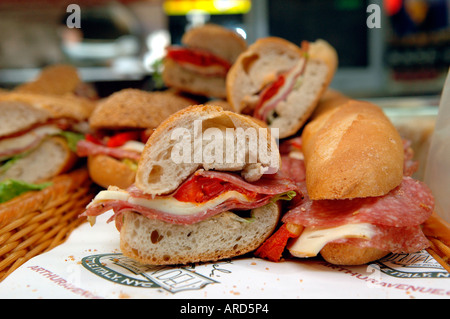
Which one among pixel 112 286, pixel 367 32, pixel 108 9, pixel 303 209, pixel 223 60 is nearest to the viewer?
pixel 112 286

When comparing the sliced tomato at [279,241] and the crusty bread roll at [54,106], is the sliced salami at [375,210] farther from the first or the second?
the crusty bread roll at [54,106]

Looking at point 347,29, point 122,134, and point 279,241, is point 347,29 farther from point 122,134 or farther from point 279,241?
point 279,241

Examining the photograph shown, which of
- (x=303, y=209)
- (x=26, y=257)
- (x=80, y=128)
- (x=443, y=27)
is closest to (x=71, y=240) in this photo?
(x=26, y=257)

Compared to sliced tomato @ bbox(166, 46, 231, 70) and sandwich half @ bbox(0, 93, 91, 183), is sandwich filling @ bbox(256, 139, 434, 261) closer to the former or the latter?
sliced tomato @ bbox(166, 46, 231, 70)

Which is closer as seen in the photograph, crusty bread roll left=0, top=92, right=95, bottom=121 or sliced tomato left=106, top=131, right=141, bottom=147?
sliced tomato left=106, top=131, right=141, bottom=147

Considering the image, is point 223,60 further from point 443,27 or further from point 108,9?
point 108,9

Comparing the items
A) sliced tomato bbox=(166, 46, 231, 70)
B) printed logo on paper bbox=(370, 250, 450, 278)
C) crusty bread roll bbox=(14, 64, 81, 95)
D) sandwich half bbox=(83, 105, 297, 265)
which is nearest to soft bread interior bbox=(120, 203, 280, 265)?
sandwich half bbox=(83, 105, 297, 265)

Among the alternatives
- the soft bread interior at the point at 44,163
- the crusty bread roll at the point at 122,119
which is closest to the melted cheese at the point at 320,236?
the crusty bread roll at the point at 122,119

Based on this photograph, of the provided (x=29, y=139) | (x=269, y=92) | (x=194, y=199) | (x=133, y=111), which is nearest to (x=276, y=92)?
(x=269, y=92)
